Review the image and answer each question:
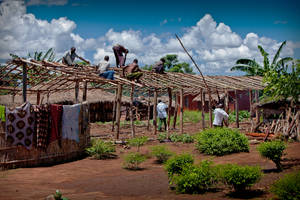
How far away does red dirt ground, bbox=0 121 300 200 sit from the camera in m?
5.90

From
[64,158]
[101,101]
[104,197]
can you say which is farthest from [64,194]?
[101,101]

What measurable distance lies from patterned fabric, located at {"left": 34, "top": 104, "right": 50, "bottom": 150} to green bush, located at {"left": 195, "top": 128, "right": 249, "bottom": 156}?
5074mm

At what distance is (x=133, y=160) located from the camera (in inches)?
350

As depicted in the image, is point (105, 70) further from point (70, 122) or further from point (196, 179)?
point (196, 179)

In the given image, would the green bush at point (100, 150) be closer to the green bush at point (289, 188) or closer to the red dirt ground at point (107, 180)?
the red dirt ground at point (107, 180)

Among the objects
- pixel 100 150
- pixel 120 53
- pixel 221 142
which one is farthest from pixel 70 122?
pixel 120 53

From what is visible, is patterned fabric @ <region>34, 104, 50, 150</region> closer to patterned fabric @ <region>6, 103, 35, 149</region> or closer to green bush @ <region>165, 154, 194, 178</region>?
patterned fabric @ <region>6, 103, 35, 149</region>

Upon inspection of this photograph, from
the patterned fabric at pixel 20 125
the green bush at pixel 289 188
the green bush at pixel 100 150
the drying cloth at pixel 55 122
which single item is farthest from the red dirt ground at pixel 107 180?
the drying cloth at pixel 55 122

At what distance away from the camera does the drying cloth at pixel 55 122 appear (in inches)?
370

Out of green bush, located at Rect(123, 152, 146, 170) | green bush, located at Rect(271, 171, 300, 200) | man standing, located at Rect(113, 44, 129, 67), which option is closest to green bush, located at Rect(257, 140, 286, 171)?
green bush, located at Rect(271, 171, 300, 200)

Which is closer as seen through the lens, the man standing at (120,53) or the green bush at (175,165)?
the green bush at (175,165)

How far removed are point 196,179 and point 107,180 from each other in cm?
262

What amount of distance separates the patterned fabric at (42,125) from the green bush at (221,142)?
5074 millimetres

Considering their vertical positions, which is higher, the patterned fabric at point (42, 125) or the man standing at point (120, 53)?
the man standing at point (120, 53)
